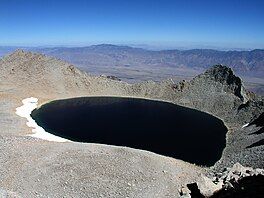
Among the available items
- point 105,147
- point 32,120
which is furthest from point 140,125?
point 105,147

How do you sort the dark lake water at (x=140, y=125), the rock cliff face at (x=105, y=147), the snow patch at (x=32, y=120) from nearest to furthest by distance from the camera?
the rock cliff face at (x=105, y=147) < the dark lake water at (x=140, y=125) < the snow patch at (x=32, y=120)

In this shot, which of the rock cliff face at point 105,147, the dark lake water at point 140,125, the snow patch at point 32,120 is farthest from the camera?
the snow patch at point 32,120

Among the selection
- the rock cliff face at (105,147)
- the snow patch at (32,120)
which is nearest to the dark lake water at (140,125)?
the snow patch at (32,120)

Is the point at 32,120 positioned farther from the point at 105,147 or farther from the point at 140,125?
the point at 105,147

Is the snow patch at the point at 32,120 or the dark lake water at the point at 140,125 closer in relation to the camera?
the dark lake water at the point at 140,125

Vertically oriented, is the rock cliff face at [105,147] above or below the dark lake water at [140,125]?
above

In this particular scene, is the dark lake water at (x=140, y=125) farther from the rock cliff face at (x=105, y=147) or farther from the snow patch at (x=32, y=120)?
the rock cliff face at (x=105, y=147)

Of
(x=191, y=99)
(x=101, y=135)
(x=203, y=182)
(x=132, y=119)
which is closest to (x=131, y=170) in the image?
(x=203, y=182)
